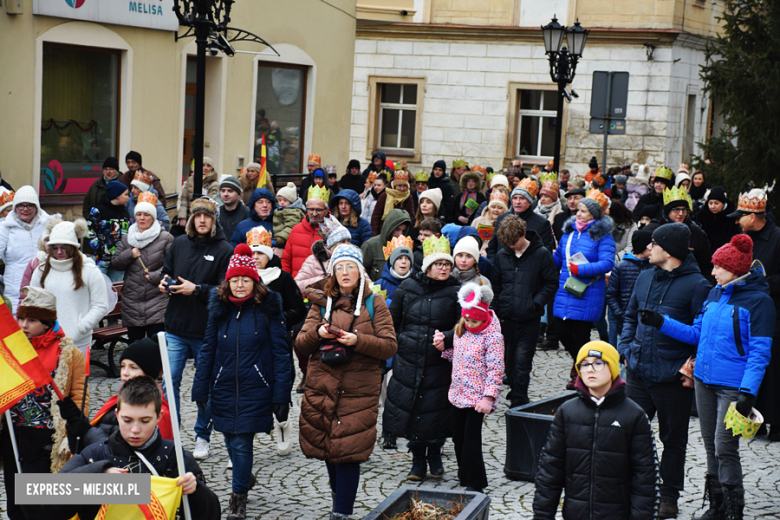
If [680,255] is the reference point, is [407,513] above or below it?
below

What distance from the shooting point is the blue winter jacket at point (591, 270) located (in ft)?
30.4

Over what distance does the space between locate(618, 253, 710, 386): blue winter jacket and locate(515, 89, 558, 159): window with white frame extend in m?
22.9

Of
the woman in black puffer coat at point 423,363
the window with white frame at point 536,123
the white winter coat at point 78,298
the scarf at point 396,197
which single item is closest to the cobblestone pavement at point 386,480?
the woman in black puffer coat at point 423,363

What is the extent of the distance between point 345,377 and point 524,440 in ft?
5.48

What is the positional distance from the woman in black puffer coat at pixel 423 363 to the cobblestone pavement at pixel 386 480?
435mm

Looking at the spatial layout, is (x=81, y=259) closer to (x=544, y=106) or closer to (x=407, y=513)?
(x=407, y=513)

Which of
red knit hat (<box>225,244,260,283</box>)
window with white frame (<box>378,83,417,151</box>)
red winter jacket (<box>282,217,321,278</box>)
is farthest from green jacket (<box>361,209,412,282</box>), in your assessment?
window with white frame (<box>378,83,417,151</box>)

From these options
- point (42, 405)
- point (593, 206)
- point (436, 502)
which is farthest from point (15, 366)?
point (593, 206)

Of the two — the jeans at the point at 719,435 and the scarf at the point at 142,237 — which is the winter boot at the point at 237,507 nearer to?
the jeans at the point at 719,435

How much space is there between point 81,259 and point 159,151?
8.80 m

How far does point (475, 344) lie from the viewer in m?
6.62

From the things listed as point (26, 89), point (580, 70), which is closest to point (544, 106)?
point (580, 70)

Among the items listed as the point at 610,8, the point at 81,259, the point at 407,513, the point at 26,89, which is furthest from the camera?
the point at 610,8

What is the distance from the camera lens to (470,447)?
264 inches
